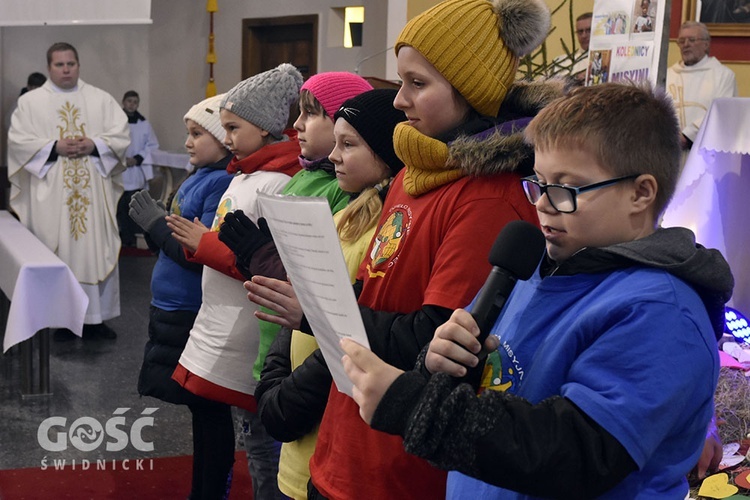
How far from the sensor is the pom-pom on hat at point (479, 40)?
1.91 m

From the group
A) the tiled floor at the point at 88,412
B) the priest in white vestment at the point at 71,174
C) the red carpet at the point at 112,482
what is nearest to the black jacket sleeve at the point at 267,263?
the red carpet at the point at 112,482

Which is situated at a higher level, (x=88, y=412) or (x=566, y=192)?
(x=566, y=192)

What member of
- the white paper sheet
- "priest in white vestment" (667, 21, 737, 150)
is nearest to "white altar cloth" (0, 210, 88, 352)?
the white paper sheet

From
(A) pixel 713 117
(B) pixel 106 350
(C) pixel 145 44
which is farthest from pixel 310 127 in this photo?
(C) pixel 145 44

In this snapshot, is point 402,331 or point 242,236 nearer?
point 402,331

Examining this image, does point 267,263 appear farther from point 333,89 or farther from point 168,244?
point 168,244

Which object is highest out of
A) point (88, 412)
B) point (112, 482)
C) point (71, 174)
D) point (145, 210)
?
point (145, 210)

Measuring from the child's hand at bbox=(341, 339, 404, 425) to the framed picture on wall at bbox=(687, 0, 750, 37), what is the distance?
725 cm

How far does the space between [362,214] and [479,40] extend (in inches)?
20.2

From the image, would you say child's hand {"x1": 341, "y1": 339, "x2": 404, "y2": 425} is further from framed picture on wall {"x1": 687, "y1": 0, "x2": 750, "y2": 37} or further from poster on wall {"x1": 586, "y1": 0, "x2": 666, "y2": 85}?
framed picture on wall {"x1": 687, "y1": 0, "x2": 750, "y2": 37}

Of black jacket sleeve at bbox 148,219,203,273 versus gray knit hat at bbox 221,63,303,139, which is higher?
gray knit hat at bbox 221,63,303,139

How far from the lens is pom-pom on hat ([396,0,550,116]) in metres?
1.91

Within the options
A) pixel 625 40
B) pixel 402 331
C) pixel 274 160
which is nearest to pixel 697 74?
pixel 625 40

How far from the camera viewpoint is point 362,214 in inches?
89.6
